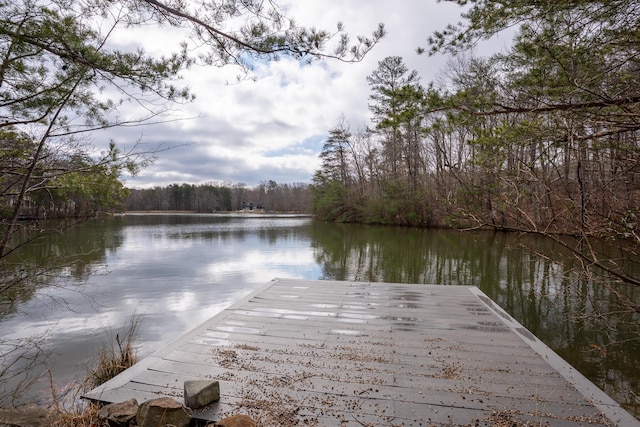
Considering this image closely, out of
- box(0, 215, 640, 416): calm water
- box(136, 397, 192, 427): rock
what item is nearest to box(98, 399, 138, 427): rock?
box(136, 397, 192, 427): rock

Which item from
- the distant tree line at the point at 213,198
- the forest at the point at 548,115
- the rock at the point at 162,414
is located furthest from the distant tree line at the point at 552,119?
the distant tree line at the point at 213,198

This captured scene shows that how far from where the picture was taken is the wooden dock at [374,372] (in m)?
1.99

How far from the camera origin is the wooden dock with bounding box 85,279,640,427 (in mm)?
1993

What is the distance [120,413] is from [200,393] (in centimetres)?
43

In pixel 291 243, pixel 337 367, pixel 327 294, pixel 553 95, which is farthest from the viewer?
pixel 291 243

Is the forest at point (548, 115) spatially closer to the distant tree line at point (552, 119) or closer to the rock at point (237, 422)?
the distant tree line at point (552, 119)

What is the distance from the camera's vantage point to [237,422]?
180 centimetres

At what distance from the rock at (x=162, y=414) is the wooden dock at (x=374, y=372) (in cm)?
12

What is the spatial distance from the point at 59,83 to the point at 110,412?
225cm

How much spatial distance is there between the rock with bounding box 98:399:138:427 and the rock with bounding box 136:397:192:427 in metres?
0.08

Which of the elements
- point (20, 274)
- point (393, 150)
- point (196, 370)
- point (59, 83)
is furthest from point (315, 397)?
point (393, 150)

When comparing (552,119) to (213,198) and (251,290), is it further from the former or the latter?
(213,198)

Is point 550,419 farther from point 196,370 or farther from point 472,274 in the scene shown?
point 472,274

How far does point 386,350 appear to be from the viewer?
2885 mm
